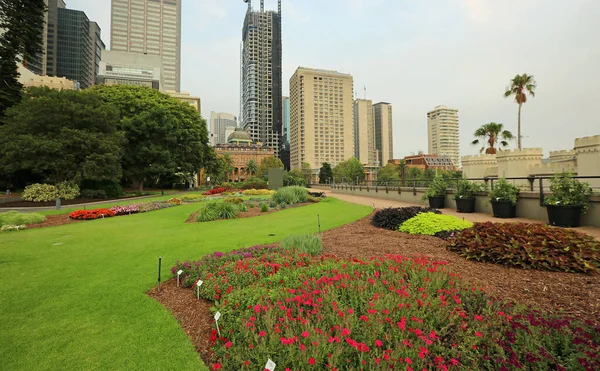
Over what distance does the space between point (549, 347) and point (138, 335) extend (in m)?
4.20

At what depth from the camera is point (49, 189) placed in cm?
2273

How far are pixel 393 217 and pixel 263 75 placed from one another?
169 m

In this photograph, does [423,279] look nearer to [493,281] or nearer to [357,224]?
[493,281]

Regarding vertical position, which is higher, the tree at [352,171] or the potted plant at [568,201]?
the tree at [352,171]

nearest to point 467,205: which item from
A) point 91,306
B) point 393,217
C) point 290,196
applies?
point 393,217

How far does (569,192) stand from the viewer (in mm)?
8055

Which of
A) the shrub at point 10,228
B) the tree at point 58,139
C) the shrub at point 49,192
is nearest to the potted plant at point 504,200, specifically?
the shrub at point 10,228

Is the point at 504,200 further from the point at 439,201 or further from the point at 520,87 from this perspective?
the point at 520,87

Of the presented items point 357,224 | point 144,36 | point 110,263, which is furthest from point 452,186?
point 144,36

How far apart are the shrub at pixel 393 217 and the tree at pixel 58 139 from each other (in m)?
24.3

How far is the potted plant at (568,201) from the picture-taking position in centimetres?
787

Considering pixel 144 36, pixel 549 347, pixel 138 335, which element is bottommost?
pixel 138 335

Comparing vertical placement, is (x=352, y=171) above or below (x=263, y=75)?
below

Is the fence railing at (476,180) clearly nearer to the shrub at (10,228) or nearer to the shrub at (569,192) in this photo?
the shrub at (569,192)
